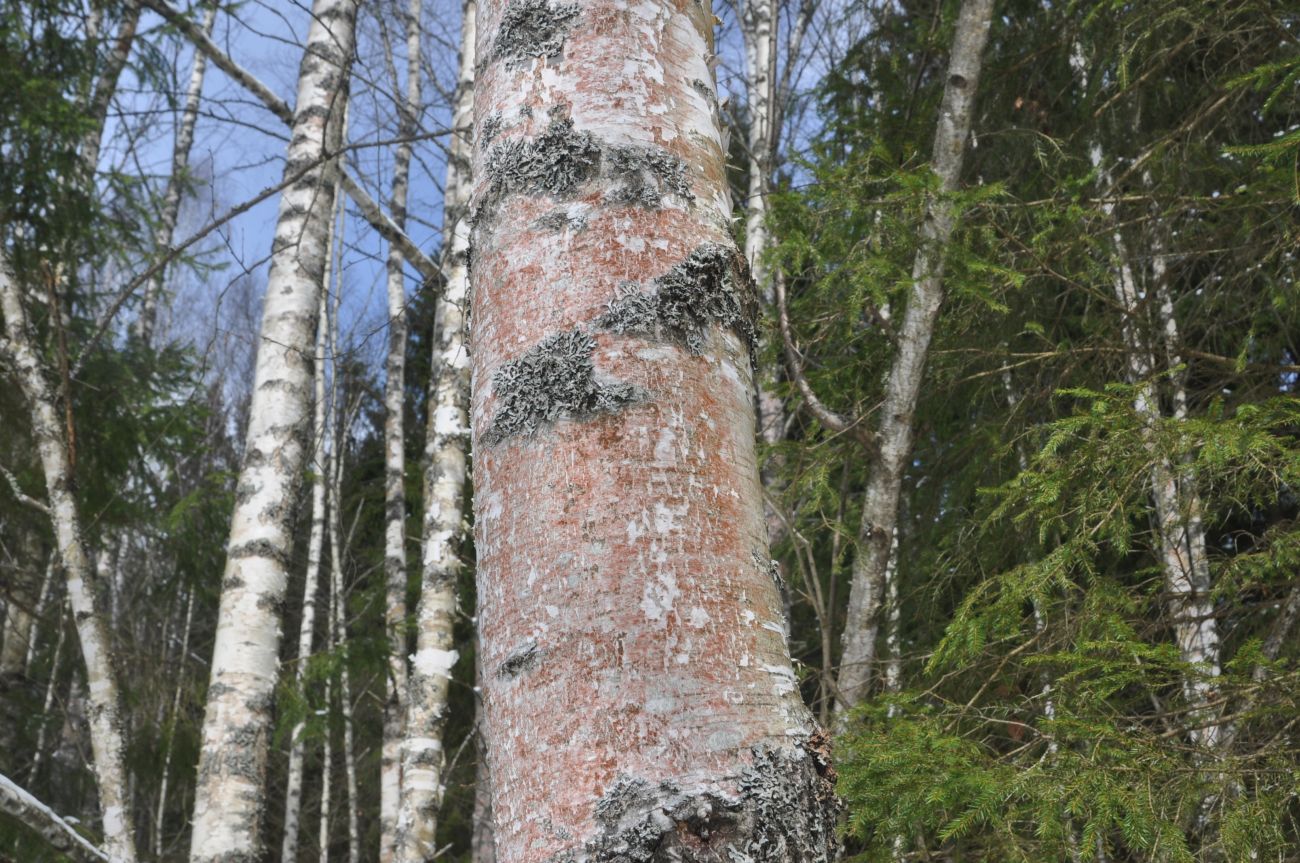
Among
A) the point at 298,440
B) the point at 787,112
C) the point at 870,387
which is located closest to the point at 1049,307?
the point at 870,387

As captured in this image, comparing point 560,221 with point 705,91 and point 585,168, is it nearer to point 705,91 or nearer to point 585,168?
point 585,168

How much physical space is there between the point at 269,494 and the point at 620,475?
3.67m

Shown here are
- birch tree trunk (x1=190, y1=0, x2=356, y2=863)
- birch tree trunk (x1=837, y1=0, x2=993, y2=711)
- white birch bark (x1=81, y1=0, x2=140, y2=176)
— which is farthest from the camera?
white birch bark (x1=81, y1=0, x2=140, y2=176)

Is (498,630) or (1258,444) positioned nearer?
(498,630)

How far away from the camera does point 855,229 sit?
3.61m

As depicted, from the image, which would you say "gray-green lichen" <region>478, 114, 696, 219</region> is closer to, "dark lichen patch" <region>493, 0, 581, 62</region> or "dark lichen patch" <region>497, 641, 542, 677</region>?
"dark lichen patch" <region>493, 0, 581, 62</region>

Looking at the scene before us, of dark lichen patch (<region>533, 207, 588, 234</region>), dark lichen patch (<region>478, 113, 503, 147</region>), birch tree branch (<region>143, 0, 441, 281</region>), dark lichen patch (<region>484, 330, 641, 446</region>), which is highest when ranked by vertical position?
birch tree branch (<region>143, 0, 441, 281</region>)

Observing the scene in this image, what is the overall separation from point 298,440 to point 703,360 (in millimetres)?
3752

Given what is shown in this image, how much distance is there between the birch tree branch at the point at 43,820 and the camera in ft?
9.55

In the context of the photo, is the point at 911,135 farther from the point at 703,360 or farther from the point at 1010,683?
the point at 703,360

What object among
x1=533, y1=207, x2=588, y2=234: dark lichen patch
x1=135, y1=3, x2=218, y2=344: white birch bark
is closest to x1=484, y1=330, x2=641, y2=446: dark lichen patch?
x1=533, y1=207, x2=588, y2=234: dark lichen patch

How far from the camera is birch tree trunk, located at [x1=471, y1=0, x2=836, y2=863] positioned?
2.53 ft

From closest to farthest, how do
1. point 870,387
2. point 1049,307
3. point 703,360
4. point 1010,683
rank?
point 703,360
point 1010,683
point 870,387
point 1049,307

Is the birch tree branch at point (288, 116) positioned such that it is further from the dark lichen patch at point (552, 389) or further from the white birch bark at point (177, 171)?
the white birch bark at point (177, 171)
